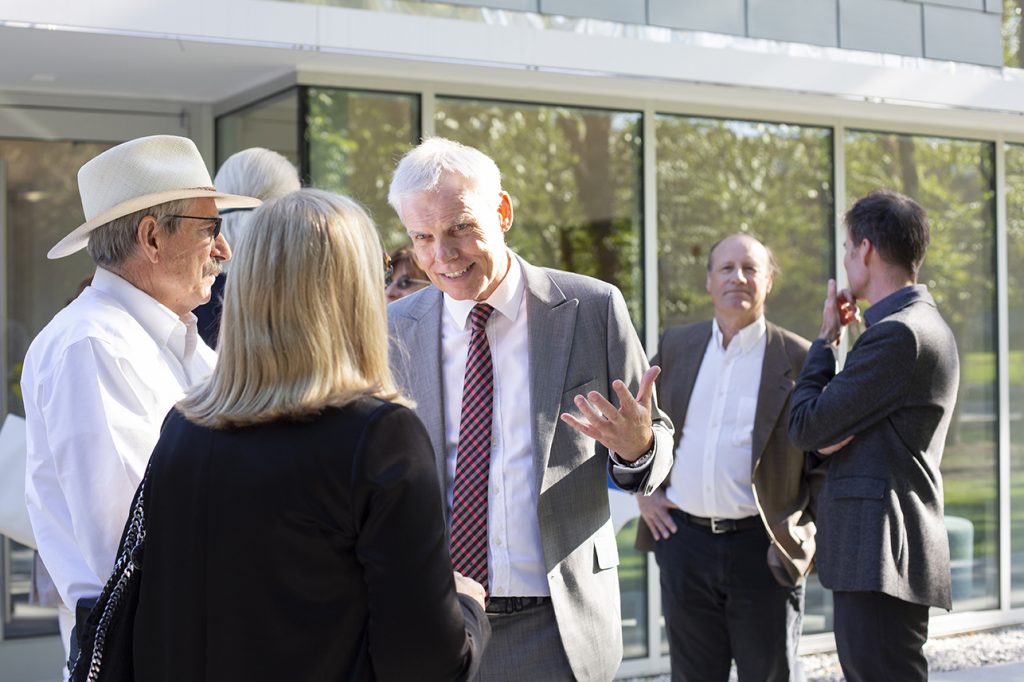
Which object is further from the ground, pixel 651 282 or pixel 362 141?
pixel 362 141

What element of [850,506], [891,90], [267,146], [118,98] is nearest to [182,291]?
[850,506]

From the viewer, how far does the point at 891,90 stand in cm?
639

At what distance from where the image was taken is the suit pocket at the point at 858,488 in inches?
158

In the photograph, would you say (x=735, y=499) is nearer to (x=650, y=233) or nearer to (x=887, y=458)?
(x=887, y=458)

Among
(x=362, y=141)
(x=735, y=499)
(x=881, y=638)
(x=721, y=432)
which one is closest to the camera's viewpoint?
(x=881, y=638)

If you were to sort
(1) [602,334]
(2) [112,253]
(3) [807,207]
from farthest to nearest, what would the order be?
1. (3) [807,207]
2. (1) [602,334]
3. (2) [112,253]

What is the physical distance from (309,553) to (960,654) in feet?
19.9

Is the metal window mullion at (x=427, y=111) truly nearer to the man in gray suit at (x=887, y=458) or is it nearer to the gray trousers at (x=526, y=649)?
the man in gray suit at (x=887, y=458)

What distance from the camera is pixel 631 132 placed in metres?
6.50

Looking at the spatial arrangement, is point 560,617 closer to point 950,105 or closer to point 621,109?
point 621,109

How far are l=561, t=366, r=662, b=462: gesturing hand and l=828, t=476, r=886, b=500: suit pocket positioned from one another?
5.00ft

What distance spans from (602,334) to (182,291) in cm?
103

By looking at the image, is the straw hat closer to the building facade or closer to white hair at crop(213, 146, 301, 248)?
white hair at crop(213, 146, 301, 248)

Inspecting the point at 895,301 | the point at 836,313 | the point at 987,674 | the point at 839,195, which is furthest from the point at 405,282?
the point at 987,674
